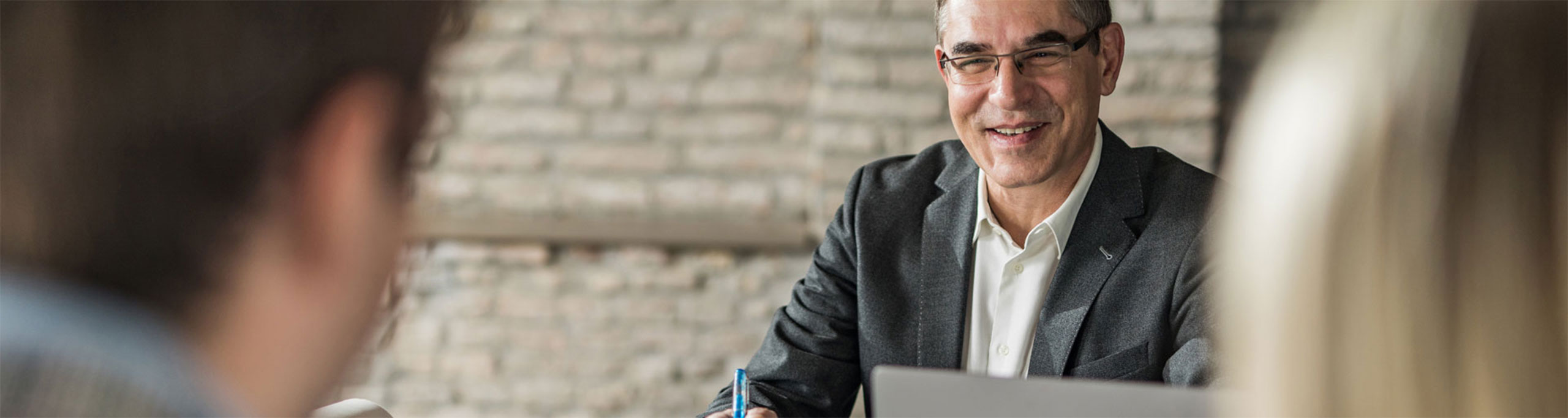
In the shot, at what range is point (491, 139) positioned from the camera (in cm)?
326

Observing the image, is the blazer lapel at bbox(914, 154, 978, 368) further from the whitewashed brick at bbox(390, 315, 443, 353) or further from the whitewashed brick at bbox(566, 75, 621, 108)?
the whitewashed brick at bbox(390, 315, 443, 353)

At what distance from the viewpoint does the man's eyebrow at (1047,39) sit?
1821mm

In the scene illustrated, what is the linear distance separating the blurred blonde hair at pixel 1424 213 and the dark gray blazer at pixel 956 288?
3.73ft

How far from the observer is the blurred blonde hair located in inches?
19.0

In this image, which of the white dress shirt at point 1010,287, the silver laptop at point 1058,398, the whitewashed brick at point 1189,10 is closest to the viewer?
the silver laptop at point 1058,398

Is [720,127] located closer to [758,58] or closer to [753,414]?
[758,58]

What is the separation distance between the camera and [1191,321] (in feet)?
5.45

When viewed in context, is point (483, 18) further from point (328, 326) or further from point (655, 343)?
point (328, 326)

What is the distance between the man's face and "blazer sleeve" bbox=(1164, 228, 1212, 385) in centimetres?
27

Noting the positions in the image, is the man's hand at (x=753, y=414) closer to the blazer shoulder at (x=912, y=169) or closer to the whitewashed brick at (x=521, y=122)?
the blazer shoulder at (x=912, y=169)

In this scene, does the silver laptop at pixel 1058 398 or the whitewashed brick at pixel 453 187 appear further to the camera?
the whitewashed brick at pixel 453 187

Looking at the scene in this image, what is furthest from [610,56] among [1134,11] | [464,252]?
[1134,11]

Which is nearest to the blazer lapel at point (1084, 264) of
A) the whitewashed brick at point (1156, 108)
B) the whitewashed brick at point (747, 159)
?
the whitewashed brick at point (1156, 108)

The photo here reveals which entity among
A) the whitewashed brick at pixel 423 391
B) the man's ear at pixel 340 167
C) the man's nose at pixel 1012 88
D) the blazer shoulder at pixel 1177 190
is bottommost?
the whitewashed brick at pixel 423 391
